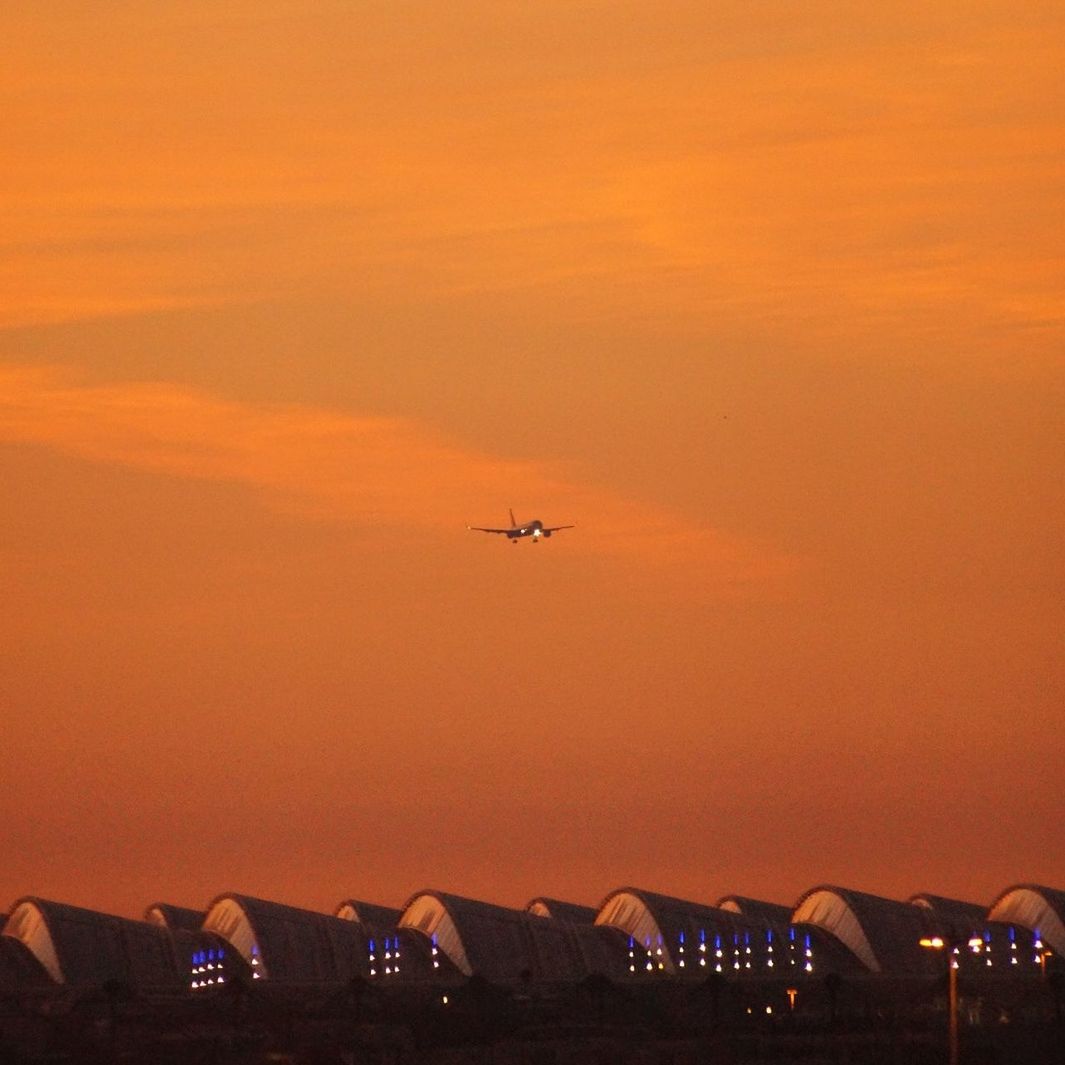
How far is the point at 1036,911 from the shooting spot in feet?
573

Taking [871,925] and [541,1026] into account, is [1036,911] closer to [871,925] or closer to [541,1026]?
[871,925]

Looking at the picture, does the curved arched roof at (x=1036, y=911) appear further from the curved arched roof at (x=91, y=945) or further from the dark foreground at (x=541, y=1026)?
the curved arched roof at (x=91, y=945)

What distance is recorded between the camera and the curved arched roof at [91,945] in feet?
522

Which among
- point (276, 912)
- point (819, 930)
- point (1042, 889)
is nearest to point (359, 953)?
point (276, 912)

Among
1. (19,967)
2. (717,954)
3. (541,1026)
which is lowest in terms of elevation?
(541,1026)

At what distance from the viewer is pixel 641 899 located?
574 feet

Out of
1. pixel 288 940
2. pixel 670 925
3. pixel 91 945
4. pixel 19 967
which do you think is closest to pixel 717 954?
pixel 670 925

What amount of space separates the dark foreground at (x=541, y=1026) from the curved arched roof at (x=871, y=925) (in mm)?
13279

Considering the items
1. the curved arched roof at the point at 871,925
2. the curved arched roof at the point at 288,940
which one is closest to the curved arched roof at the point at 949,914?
the curved arched roof at the point at 871,925

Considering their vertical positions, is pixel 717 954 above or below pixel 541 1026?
above

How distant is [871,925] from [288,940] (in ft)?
139

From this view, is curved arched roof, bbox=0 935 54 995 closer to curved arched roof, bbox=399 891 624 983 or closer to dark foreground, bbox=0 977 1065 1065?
dark foreground, bbox=0 977 1065 1065

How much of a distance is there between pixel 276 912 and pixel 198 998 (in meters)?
23.4

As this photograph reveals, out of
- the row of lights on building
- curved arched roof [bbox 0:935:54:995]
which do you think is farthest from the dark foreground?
the row of lights on building
